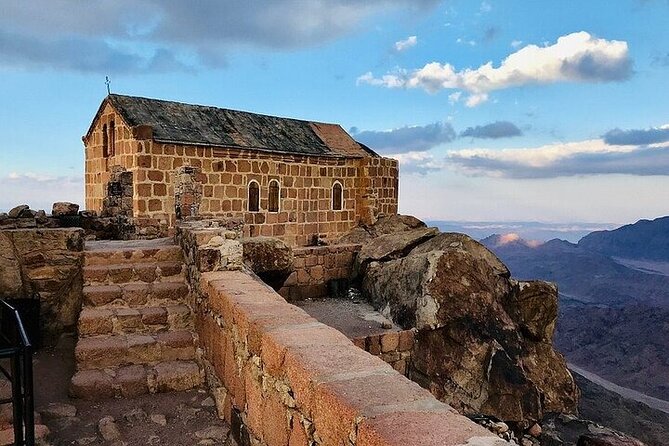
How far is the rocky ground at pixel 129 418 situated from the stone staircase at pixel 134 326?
0.47 ft

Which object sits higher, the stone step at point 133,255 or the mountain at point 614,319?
the stone step at point 133,255

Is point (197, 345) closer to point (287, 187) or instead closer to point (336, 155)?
point (287, 187)

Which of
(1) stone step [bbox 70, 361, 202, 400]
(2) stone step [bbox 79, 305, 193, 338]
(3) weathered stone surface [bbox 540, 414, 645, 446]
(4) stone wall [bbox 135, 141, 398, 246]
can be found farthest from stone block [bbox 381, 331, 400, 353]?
(4) stone wall [bbox 135, 141, 398, 246]

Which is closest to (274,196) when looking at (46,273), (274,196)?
(274,196)

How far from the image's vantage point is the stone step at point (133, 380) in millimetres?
4277

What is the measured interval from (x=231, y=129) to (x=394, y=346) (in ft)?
40.8

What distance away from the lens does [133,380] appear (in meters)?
4.39

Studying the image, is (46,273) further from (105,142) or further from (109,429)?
(105,142)

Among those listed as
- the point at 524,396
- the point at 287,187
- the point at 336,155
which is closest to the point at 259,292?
the point at 524,396

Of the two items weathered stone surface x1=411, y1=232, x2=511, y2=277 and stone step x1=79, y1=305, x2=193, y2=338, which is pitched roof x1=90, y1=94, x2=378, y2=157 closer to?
weathered stone surface x1=411, y1=232, x2=511, y2=277

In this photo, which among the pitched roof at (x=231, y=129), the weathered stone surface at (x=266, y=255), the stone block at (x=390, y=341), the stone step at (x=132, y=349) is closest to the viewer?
the stone step at (x=132, y=349)

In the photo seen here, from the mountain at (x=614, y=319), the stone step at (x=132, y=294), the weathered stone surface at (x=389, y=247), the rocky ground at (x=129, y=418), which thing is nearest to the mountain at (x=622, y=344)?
the mountain at (x=614, y=319)

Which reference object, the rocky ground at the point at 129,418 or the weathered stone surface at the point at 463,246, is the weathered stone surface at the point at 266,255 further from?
the weathered stone surface at the point at 463,246

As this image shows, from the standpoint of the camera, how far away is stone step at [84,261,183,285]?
18.5 feet
